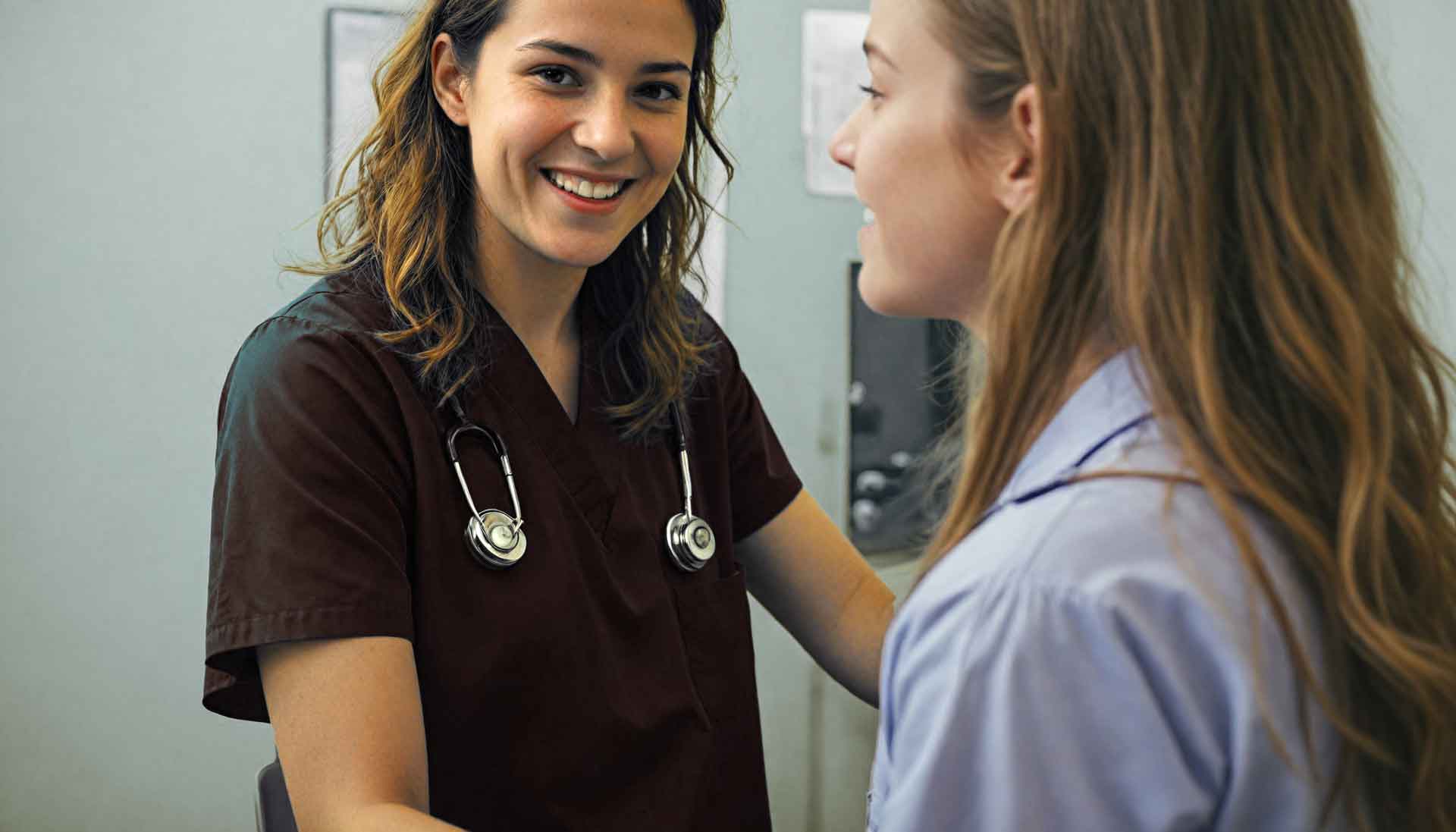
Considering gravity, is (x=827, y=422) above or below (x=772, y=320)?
below

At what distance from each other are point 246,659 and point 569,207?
1.54ft

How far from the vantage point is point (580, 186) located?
1.12 m

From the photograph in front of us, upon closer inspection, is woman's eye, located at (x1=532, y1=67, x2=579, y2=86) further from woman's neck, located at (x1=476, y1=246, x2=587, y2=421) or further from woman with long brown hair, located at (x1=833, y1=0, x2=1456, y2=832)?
woman with long brown hair, located at (x1=833, y1=0, x2=1456, y2=832)

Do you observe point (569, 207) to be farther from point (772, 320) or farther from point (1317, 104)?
point (772, 320)

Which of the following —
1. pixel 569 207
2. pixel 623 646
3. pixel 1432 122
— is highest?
pixel 1432 122

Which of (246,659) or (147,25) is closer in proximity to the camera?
(246,659)

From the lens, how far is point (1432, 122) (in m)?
2.51

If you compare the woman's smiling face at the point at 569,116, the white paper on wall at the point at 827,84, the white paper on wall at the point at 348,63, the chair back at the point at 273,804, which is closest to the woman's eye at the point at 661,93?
the woman's smiling face at the point at 569,116

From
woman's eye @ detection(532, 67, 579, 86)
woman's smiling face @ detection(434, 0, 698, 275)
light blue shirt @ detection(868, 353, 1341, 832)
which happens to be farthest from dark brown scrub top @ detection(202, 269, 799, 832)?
light blue shirt @ detection(868, 353, 1341, 832)

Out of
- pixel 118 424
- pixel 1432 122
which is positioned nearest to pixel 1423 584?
pixel 118 424

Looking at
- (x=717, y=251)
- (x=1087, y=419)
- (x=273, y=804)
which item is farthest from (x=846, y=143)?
(x=717, y=251)

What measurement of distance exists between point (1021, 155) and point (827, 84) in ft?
5.96

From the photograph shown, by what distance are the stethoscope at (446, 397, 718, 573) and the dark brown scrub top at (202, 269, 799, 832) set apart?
1 cm

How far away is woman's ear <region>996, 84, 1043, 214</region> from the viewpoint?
2.07 feet
